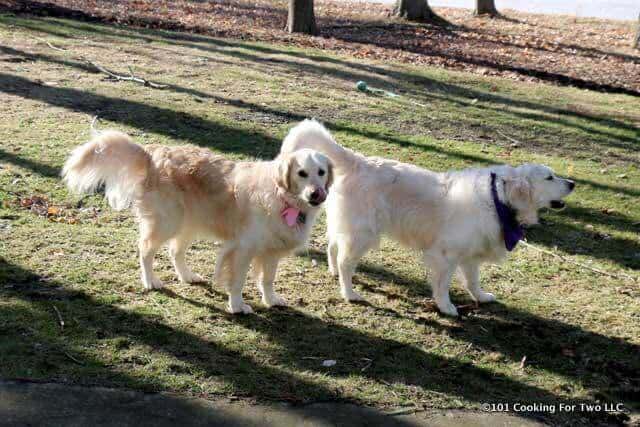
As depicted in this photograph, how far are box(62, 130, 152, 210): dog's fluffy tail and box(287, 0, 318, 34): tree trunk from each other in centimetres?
1237

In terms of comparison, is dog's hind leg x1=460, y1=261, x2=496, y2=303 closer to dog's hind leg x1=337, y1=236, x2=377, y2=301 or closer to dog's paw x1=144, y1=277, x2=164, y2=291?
dog's hind leg x1=337, y1=236, x2=377, y2=301

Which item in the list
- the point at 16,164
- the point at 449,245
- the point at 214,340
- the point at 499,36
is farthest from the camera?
the point at 499,36

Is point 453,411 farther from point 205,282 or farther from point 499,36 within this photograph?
point 499,36

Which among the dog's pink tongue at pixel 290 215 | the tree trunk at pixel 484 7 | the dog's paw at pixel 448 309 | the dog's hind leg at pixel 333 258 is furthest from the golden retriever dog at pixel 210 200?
the tree trunk at pixel 484 7

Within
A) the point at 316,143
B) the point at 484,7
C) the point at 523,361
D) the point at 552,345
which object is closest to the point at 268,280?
the point at 316,143

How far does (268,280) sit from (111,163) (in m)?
1.53

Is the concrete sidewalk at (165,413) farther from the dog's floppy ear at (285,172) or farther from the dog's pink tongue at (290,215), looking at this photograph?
the dog's floppy ear at (285,172)

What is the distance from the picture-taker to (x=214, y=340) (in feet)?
17.5

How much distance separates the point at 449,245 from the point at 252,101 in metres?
6.10

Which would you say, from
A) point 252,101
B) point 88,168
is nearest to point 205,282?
point 88,168

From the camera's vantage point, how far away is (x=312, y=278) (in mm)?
6691

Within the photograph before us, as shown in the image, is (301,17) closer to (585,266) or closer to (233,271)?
(585,266)

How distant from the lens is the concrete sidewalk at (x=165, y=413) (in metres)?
4.21

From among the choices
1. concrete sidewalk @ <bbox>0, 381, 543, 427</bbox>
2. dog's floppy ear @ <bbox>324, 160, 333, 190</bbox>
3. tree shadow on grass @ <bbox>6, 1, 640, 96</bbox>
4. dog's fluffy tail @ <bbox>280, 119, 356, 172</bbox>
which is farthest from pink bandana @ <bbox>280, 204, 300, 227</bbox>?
tree shadow on grass @ <bbox>6, 1, 640, 96</bbox>
